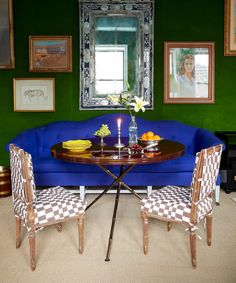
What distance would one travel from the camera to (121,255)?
3.37 metres

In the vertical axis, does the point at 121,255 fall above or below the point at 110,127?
below

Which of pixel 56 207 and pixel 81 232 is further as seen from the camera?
pixel 81 232

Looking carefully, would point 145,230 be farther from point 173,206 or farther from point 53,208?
point 53,208

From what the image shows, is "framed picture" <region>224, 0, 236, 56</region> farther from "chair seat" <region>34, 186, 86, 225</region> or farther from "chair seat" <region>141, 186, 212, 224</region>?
"chair seat" <region>34, 186, 86, 225</region>

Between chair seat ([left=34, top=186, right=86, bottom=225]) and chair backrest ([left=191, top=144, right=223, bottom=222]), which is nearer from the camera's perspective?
chair backrest ([left=191, top=144, right=223, bottom=222])

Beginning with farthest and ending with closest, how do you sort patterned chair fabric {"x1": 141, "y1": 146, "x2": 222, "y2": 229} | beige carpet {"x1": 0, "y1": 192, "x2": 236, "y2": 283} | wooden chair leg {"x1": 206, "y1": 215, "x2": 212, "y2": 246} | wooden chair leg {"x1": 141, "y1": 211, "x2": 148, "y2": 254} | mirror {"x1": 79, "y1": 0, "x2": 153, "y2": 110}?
mirror {"x1": 79, "y1": 0, "x2": 153, "y2": 110}, wooden chair leg {"x1": 206, "y1": 215, "x2": 212, "y2": 246}, wooden chair leg {"x1": 141, "y1": 211, "x2": 148, "y2": 254}, patterned chair fabric {"x1": 141, "y1": 146, "x2": 222, "y2": 229}, beige carpet {"x1": 0, "y1": 192, "x2": 236, "y2": 283}

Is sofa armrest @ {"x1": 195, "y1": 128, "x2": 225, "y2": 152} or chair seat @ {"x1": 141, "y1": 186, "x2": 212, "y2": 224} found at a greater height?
sofa armrest @ {"x1": 195, "y1": 128, "x2": 225, "y2": 152}

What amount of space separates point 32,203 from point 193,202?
133 cm

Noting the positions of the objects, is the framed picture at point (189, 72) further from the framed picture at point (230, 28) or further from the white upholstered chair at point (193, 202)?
the white upholstered chair at point (193, 202)

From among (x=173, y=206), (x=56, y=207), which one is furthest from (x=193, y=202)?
(x=56, y=207)

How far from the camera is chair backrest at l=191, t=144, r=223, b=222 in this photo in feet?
9.86

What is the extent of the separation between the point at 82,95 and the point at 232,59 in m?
2.42

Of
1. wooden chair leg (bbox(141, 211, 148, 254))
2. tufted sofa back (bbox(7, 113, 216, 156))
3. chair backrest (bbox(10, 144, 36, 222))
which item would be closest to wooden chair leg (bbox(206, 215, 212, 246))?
wooden chair leg (bbox(141, 211, 148, 254))

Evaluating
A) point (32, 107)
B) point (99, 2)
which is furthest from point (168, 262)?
point (99, 2)
